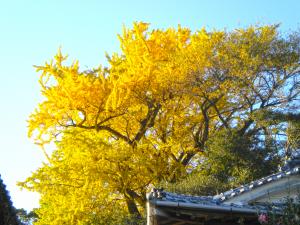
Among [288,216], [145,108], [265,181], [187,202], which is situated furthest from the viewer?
[145,108]

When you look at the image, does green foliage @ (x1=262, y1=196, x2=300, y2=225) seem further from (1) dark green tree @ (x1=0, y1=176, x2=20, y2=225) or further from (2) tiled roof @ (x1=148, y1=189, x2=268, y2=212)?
(1) dark green tree @ (x1=0, y1=176, x2=20, y2=225)

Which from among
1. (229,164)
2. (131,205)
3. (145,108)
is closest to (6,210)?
(229,164)

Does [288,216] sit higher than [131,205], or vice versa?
[131,205]

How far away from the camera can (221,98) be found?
17.2m

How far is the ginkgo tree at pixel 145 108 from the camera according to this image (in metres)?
16.1

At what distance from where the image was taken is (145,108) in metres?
18.4

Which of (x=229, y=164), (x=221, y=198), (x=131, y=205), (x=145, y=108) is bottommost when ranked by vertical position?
(x=221, y=198)

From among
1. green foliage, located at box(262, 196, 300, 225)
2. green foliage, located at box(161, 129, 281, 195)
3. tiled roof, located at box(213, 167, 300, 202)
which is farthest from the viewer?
green foliage, located at box(161, 129, 281, 195)

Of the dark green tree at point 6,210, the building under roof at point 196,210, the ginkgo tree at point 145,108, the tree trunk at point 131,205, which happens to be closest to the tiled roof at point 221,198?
the building under roof at point 196,210

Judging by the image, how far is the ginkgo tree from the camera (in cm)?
1612

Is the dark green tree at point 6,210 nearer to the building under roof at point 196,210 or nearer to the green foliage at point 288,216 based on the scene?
the building under roof at point 196,210

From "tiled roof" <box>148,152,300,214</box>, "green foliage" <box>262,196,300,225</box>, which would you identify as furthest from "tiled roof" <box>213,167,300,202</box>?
"green foliage" <box>262,196,300,225</box>

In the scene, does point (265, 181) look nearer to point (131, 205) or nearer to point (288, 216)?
point (288, 216)

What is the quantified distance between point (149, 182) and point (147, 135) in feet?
7.89
